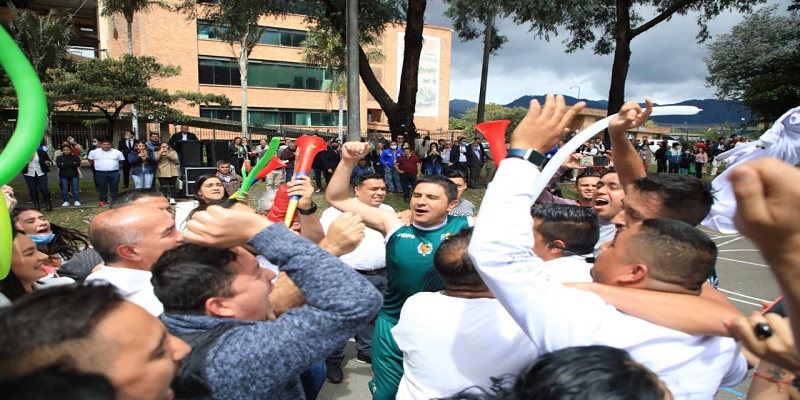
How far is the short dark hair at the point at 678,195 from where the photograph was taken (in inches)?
88.4

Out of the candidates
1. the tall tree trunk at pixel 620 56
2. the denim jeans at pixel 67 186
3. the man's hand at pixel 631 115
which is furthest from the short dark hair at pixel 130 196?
the tall tree trunk at pixel 620 56

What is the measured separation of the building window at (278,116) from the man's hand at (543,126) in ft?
112

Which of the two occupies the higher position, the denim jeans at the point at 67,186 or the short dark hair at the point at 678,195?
the short dark hair at the point at 678,195

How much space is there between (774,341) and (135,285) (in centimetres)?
226

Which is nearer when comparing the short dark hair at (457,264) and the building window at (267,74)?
the short dark hair at (457,264)

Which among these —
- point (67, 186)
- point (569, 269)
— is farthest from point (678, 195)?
point (67, 186)

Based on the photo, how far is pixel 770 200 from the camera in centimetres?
79

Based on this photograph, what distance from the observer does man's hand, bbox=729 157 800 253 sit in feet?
2.54

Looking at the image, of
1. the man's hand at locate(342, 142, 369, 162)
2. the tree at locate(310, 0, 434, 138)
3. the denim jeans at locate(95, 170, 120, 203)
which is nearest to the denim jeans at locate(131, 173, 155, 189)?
the denim jeans at locate(95, 170, 120, 203)

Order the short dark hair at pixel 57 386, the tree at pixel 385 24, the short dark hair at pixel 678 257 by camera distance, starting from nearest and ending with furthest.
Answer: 1. the short dark hair at pixel 57 386
2. the short dark hair at pixel 678 257
3. the tree at pixel 385 24

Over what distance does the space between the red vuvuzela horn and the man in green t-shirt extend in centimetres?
69

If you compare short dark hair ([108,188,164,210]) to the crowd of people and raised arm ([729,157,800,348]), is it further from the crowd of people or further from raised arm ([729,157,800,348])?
raised arm ([729,157,800,348])

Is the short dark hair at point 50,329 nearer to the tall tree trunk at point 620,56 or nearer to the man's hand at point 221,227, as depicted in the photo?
the man's hand at point 221,227

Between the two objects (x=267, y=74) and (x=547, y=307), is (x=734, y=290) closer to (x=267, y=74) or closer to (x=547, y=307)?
(x=547, y=307)
